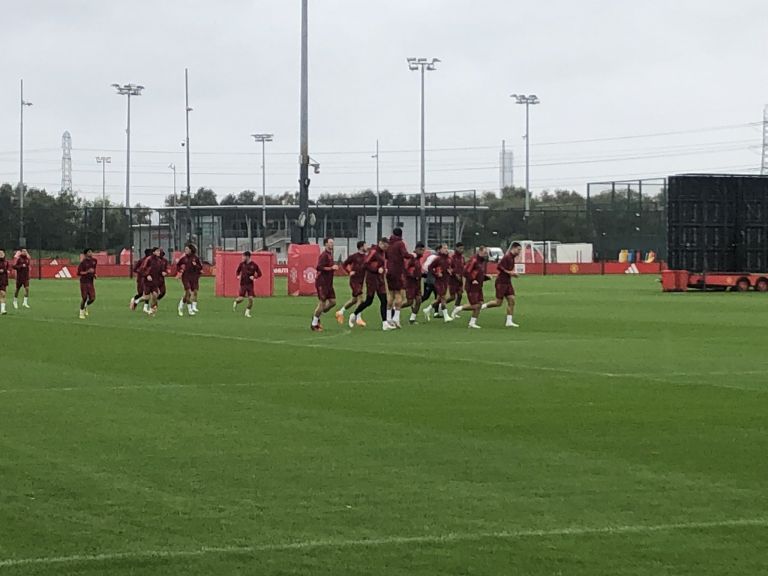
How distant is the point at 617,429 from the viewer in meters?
12.3

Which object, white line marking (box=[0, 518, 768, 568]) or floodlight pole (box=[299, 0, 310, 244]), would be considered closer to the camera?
white line marking (box=[0, 518, 768, 568])

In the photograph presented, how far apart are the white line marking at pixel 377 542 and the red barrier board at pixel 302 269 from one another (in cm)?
4221

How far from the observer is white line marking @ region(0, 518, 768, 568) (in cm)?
736

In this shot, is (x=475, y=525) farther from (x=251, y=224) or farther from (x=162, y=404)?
(x=251, y=224)

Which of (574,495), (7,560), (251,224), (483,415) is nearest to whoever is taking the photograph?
(7,560)

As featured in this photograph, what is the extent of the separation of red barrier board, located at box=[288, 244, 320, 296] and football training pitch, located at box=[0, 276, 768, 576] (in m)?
27.8

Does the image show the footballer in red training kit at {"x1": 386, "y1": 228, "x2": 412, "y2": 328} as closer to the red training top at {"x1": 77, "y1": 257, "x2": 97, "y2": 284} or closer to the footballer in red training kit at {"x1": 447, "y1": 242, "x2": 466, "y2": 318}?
the footballer in red training kit at {"x1": 447, "y1": 242, "x2": 466, "y2": 318}

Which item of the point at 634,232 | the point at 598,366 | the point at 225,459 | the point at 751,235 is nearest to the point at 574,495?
the point at 225,459

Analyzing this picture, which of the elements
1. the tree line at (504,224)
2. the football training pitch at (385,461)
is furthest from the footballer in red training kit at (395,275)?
the tree line at (504,224)

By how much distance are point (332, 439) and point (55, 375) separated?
718cm

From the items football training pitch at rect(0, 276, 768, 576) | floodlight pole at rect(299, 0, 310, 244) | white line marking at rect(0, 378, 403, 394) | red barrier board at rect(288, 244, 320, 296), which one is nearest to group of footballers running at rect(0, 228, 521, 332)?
football training pitch at rect(0, 276, 768, 576)

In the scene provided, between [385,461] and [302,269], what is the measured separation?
39877 millimetres

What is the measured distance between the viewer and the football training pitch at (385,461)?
7531 mm

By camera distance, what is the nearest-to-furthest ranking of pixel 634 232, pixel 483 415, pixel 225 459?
pixel 225 459 < pixel 483 415 < pixel 634 232
